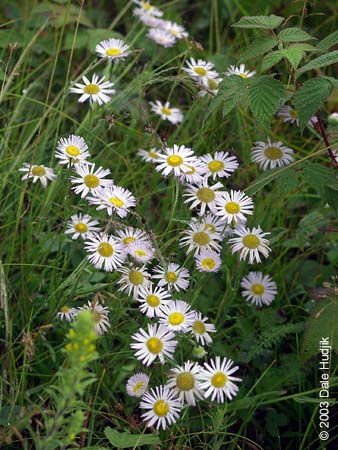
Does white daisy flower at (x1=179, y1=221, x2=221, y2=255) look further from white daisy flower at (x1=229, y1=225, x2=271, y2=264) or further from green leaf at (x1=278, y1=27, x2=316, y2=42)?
green leaf at (x1=278, y1=27, x2=316, y2=42)

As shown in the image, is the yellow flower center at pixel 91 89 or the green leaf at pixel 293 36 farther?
the yellow flower center at pixel 91 89

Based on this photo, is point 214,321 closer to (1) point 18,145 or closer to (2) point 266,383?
(2) point 266,383

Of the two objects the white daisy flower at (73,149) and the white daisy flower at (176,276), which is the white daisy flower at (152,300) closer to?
the white daisy flower at (176,276)

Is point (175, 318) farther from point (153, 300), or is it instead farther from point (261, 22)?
point (261, 22)

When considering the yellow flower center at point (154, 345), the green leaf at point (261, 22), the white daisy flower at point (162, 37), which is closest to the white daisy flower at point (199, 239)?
the yellow flower center at point (154, 345)

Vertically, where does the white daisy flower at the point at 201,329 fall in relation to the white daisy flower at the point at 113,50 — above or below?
below

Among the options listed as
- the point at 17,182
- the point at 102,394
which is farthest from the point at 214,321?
the point at 17,182

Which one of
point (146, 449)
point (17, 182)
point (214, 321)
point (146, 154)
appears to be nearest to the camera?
point (146, 449)
